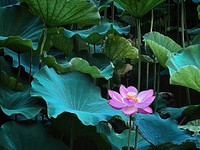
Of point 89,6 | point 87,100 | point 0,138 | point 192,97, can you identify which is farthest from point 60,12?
point 192,97

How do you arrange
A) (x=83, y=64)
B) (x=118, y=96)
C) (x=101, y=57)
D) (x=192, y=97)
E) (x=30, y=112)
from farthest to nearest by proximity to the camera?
(x=192, y=97)
(x=101, y=57)
(x=83, y=64)
(x=30, y=112)
(x=118, y=96)

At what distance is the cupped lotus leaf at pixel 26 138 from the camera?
3.48ft

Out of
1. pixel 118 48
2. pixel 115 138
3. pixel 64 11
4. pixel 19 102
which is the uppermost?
pixel 64 11

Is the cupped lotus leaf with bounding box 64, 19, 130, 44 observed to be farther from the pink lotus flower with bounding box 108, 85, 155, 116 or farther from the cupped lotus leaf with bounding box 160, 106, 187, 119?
the pink lotus flower with bounding box 108, 85, 155, 116

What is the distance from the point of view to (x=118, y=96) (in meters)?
0.86

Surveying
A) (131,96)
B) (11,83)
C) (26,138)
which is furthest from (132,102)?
(11,83)

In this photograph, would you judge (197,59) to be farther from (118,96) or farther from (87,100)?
(118,96)

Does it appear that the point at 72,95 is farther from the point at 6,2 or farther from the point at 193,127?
the point at 6,2

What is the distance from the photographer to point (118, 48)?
155 centimetres

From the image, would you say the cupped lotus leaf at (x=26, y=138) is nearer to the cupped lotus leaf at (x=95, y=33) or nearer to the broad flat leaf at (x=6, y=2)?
the cupped lotus leaf at (x=95, y=33)

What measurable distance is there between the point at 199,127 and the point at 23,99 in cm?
47

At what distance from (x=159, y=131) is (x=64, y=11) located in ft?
1.35

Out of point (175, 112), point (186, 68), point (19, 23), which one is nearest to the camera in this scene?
point (186, 68)

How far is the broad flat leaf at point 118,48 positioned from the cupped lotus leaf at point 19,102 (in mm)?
440
